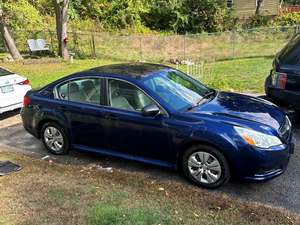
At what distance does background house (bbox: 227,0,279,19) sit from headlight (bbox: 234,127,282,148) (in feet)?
104

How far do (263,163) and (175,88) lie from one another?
1.70 metres

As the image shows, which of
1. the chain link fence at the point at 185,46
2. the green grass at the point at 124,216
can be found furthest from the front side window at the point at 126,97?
the chain link fence at the point at 185,46

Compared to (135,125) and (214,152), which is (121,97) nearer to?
(135,125)

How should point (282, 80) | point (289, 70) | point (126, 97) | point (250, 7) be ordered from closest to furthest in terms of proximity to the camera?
point (126, 97)
point (289, 70)
point (282, 80)
point (250, 7)

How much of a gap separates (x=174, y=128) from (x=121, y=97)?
1.02 metres

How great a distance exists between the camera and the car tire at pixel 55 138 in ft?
21.6

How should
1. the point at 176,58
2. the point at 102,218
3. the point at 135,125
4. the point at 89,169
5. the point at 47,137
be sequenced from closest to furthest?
1. the point at 102,218
2. the point at 135,125
3. the point at 89,169
4. the point at 47,137
5. the point at 176,58

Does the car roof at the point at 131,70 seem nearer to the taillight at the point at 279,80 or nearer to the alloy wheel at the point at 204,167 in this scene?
the alloy wheel at the point at 204,167

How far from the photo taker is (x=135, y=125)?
5680 millimetres

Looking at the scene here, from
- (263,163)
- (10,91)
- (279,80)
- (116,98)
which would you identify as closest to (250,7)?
(10,91)

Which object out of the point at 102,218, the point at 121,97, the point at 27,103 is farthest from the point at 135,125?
the point at 27,103

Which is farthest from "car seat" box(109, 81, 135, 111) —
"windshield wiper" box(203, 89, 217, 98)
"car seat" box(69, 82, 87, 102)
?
"windshield wiper" box(203, 89, 217, 98)

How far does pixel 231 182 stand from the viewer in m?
5.48

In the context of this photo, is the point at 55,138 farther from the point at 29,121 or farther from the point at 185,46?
the point at 185,46
